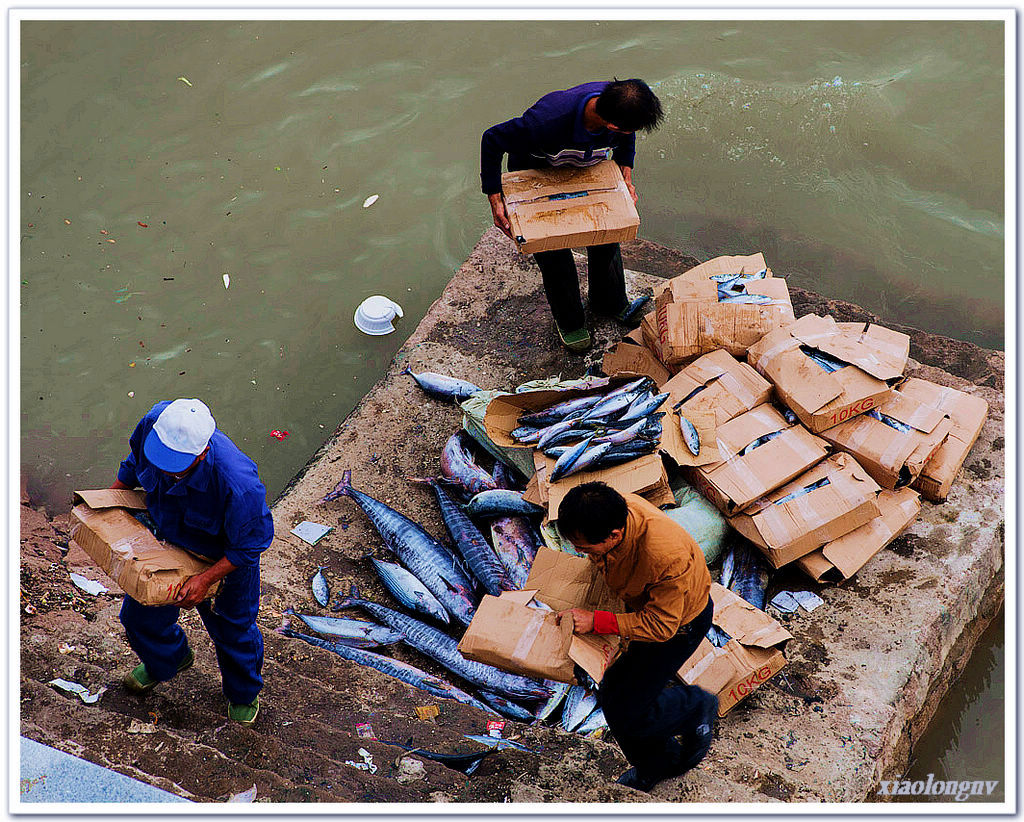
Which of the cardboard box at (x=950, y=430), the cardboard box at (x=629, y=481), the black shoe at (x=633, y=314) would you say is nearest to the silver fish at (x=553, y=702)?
the cardboard box at (x=629, y=481)

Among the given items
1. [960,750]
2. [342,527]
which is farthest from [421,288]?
[960,750]

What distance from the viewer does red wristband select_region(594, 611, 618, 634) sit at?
3266mm

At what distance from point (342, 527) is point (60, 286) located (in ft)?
12.6

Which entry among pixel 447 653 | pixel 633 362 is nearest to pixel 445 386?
pixel 633 362

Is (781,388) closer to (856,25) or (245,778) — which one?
(245,778)

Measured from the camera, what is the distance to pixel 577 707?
4059 millimetres

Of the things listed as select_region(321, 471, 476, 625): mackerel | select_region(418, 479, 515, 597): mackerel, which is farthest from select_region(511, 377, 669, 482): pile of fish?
select_region(321, 471, 476, 625): mackerel

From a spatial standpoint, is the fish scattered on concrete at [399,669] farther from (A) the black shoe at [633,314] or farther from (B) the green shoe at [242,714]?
(A) the black shoe at [633,314]

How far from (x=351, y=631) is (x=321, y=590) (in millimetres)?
308

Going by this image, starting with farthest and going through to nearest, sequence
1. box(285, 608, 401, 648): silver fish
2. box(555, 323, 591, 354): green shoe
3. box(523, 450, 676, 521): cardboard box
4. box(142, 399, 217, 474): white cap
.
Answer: box(555, 323, 591, 354): green shoe < box(285, 608, 401, 648): silver fish < box(523, 450, 676, 521): cardboard box < box(142, 399, 217, 474): white cap

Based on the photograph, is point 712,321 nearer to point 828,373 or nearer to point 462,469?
point 828,373

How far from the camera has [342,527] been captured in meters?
4.93

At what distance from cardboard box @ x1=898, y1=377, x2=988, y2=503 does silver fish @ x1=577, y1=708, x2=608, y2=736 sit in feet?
6.99

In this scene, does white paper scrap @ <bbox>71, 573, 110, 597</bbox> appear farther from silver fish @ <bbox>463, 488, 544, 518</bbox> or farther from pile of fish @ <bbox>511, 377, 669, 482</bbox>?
pile of fish @ <bbox>511, 377, 669, 482</bbox>
